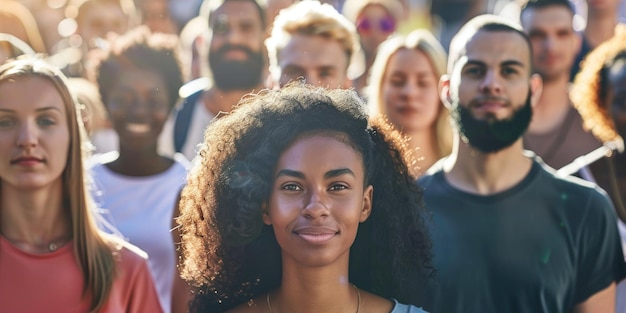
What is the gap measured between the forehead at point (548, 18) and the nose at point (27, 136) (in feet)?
12.5

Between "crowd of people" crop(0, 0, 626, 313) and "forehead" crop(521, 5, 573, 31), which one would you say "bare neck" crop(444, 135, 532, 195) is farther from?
"forehead" crop(521, 5, 573, 31)

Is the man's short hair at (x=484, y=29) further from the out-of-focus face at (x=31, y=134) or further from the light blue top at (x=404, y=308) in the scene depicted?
the out-of-focus face at (x=31, y=134)

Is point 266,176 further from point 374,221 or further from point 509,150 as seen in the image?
point 509,150

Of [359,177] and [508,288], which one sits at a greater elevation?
[359,177]

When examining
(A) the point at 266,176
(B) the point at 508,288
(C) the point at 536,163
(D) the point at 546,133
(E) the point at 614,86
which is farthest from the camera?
(D) the point at 546,133

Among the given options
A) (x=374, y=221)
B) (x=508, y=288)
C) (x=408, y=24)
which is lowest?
(x=508, y=288)

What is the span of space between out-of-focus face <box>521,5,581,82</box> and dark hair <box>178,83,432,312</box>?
3201mm

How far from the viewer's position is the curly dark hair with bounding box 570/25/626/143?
587cm

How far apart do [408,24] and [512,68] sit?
6783 millimetres

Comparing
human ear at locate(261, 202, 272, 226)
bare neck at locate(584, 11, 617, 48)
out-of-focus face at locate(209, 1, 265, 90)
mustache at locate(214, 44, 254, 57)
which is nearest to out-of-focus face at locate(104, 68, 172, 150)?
out-of-focus face at locate(209, 1, 265, 90)

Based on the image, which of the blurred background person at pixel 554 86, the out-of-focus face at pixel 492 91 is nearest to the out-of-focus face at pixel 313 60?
the out-of-focus face at pixel 492 91

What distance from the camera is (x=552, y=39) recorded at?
722 cm

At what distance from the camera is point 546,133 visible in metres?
Result: 6.97

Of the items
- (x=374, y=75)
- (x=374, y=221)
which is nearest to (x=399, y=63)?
(x=374, y=75)
